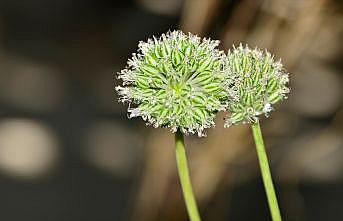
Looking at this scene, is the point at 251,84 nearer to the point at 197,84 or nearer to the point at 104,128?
the point at 197,84

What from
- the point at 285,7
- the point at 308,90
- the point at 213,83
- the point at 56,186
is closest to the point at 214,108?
the point at 213,83

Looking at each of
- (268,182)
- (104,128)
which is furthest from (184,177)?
(104,128)

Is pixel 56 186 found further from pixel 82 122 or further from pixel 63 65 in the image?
pixel 63 65

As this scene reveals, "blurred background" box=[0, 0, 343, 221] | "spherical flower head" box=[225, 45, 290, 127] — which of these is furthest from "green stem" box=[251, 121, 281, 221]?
"blurred background" box=[0, 0, 343, 221]

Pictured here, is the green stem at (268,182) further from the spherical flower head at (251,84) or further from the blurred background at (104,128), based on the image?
the blurred background at (104,128)

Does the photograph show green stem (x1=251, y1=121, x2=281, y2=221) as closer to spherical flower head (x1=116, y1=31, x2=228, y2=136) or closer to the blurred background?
spherical flower head (x1=116, y1=31, x2=228, y2=136)

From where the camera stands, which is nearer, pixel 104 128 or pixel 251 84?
pixel 251 84
